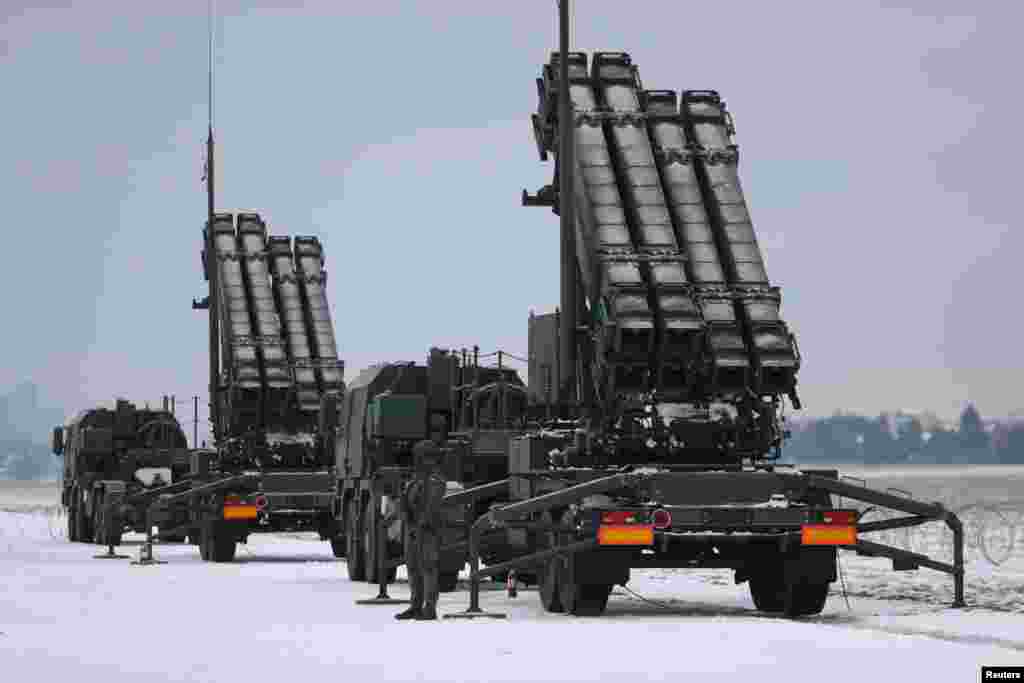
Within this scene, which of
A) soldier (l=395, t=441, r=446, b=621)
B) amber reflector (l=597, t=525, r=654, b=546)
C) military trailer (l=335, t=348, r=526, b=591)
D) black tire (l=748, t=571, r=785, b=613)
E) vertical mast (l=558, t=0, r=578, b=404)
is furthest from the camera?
military trailer (l=335, t=348, r=526, b=591)

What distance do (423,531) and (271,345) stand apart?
66.7 feet

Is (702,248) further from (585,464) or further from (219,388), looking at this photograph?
(219,388)

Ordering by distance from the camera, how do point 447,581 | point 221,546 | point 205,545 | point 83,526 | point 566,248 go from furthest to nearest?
point 83,526, point 205,545, point 221,546, point 447,581, point 566,248

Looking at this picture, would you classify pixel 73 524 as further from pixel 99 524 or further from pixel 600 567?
pixel 600 567

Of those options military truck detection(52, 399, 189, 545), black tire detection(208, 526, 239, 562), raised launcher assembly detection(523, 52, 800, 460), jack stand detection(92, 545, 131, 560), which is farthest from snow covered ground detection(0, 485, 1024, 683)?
military truck detection(52, 399, 189, 545)

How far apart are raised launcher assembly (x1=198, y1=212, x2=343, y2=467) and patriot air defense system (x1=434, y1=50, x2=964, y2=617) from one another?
15002 millimetres

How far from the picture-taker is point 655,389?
83.3ft

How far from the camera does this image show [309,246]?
147 ft

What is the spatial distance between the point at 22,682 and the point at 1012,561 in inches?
928

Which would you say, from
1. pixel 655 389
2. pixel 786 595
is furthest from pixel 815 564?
pixel 655 389

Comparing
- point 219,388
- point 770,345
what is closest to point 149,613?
point 770,345

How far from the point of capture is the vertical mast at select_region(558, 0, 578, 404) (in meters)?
26.2

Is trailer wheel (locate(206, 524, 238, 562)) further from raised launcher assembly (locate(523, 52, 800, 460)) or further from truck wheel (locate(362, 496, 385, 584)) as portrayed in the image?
raised launcher assembly (locate(523, 52, 800, 460))

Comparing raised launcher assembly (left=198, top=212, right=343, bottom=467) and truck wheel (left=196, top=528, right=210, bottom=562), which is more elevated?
raised launcher assembly (left=198, top=212, right=343, bottom=467)
